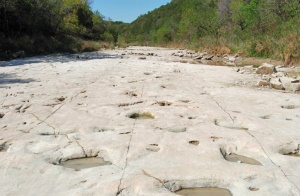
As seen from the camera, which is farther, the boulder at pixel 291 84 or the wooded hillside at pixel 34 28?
the wooded hillside at pixel 34 28

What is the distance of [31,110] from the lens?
171 inches

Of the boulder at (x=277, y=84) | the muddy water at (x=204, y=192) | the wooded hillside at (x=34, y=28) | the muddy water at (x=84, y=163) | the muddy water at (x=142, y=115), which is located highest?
the wooded hillside at (x=34, y=28)

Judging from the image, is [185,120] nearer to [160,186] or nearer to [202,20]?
[160,186]

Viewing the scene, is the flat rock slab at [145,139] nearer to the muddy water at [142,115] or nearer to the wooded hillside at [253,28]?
the muddy water at [142,115]

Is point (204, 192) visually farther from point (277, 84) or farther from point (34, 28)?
point (34, 28)

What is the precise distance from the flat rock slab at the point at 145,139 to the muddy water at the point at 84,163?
35 mm

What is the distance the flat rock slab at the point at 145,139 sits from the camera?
7.89 ft

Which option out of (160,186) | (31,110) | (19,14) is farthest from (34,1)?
(160,186)

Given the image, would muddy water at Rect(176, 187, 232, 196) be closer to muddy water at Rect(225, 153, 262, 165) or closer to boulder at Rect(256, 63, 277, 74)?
muddy water at Rect(225, 153, 262, 165)

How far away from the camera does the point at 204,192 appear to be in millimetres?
2363

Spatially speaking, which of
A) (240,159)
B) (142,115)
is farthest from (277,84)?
(240,159)

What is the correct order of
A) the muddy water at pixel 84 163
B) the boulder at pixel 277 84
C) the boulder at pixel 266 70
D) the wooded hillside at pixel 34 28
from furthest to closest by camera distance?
1. the wooded hillside at pixel 34 28
2. the boulder at pixel 266 70
3. the boulder at pixel 277 84
4. the muddy water at pixel 84 163

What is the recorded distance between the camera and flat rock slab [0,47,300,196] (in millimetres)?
2406

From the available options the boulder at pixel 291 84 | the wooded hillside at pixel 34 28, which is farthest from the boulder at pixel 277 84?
the wooded hillside at pixel 34 28
